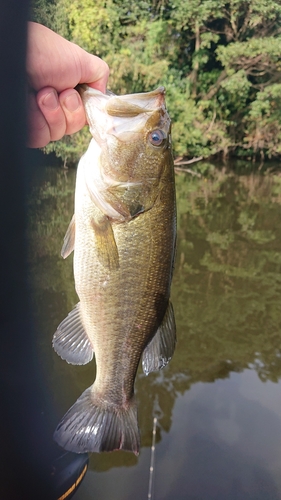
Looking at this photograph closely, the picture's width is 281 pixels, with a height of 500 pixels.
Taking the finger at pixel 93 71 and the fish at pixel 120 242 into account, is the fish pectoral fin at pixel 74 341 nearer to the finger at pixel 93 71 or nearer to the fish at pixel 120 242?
the fish at pixel 120 242

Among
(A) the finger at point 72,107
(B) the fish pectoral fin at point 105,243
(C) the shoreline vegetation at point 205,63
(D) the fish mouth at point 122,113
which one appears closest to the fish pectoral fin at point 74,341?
(B) the fish pectoral fin at point 105,243

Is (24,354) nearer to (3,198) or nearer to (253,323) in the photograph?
(3,198)

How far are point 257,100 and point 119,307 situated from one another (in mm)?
20783

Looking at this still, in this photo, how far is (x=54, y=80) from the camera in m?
1.56

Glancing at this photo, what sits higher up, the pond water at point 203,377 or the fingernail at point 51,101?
the fingernail at point 51,101

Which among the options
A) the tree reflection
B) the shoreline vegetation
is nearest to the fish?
the tree reflection

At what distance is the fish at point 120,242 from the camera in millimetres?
1514

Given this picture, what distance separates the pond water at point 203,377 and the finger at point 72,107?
Answer: 94 centimetres

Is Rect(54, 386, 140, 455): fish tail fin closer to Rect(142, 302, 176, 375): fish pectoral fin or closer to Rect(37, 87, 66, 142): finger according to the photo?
Rect(142, 302, 176, 375): fish pectoral fin

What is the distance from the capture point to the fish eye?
1547 mm

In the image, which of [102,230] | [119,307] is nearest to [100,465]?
[119,307]

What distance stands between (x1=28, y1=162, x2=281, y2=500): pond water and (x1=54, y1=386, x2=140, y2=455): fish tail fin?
668 millimetres

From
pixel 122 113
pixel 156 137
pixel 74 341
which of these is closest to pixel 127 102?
pixel 122 113

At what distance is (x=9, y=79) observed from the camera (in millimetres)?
1421
